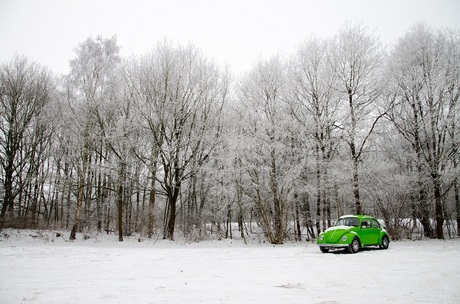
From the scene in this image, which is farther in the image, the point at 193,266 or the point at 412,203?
the point at 412,203

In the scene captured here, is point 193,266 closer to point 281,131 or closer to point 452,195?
point 281,131

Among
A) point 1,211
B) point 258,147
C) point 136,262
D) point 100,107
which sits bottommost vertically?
point 136,262

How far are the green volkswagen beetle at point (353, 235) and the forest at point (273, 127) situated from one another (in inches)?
182

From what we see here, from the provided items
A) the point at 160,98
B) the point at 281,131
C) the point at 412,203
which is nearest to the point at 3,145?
the point at 160,98

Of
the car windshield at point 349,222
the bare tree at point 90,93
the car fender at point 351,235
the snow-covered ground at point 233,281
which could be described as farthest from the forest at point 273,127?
the snow-covered ground at point 233,281

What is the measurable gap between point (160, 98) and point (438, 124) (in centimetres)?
1964

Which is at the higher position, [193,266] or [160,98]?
[160,98]

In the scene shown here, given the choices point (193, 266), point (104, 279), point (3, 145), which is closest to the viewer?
point (104, 279)

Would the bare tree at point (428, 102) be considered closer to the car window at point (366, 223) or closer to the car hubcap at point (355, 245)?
the car window at point (366, 223)

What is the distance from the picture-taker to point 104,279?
7.09 metres

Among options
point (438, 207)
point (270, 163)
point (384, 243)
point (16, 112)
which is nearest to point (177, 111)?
point (270, 163)

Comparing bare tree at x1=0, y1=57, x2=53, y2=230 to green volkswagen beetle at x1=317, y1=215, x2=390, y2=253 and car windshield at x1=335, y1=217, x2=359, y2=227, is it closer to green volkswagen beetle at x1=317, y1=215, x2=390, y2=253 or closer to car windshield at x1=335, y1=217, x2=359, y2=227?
green volkswagen beetle at x1=317, y1=215, x2=390, y2=253

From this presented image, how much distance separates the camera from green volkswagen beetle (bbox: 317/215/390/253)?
12273 mm

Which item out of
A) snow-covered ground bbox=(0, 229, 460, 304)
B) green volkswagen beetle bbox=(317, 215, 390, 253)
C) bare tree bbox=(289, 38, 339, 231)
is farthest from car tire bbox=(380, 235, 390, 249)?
bare tree bbox=(289, 38, 339, 231)
